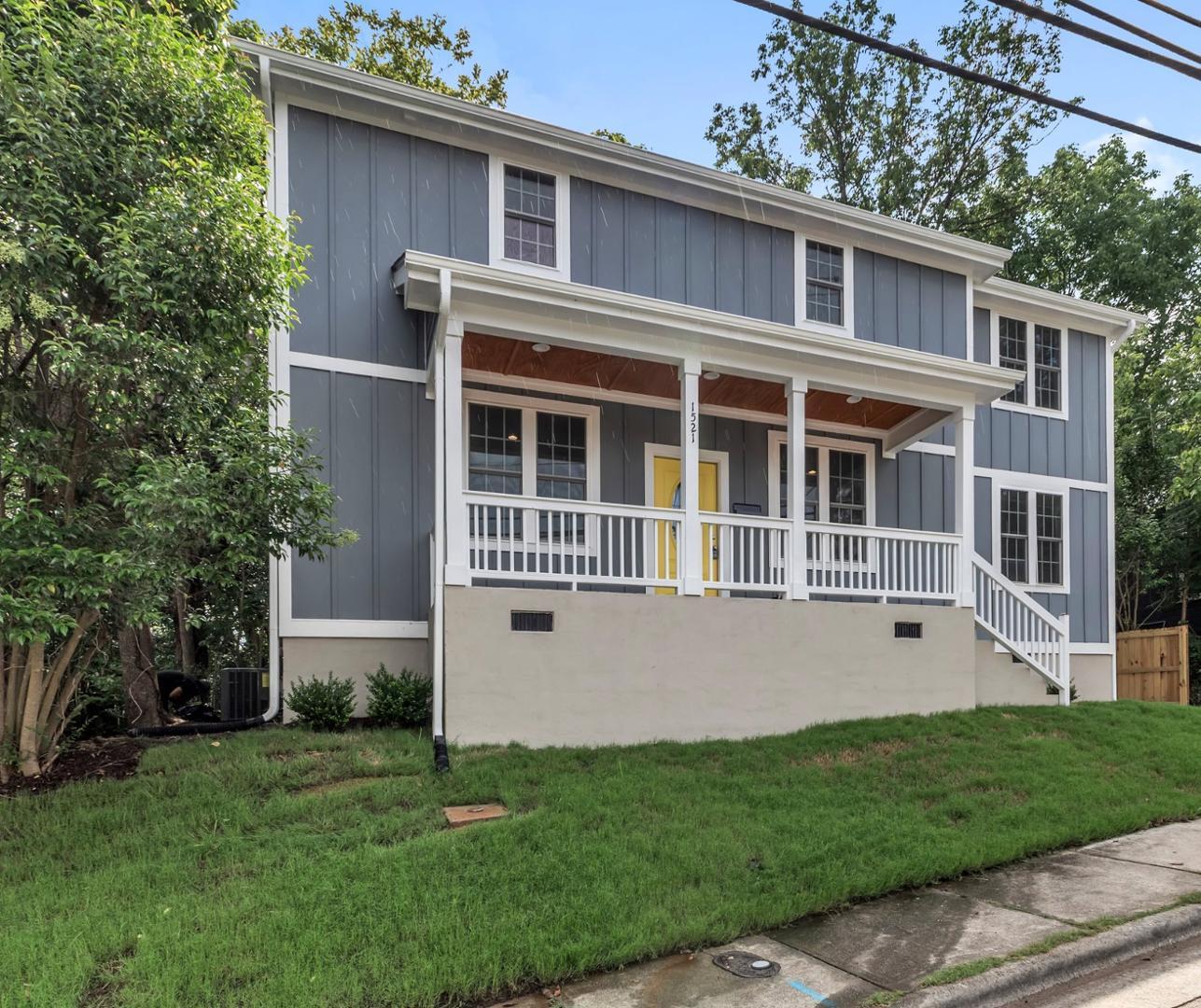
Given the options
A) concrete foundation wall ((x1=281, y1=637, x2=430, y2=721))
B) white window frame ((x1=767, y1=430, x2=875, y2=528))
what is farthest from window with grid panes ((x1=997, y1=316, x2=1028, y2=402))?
concrete foundation wall ((x1=281, y1=637, x2=430, y2=721))

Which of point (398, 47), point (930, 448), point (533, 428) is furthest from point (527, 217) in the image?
point (398, 47)

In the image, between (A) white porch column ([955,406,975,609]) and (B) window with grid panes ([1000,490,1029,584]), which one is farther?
(B) window with grid panes ([1000,490,1029,584])

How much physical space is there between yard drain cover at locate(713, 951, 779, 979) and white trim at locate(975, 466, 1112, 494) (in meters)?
9.75

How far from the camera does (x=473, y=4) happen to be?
5801mm

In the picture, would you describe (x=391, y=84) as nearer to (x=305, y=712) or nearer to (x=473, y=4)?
(x=473, y=4)

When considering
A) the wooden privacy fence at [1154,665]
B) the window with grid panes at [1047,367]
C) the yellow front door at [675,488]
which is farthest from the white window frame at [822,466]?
the wooden privacy fence at [1154,665]

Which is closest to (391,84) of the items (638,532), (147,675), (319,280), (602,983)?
(319,280)

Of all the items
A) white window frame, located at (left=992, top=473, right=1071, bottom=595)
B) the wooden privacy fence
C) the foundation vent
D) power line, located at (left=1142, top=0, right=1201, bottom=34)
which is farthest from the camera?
the wooden privacy fence

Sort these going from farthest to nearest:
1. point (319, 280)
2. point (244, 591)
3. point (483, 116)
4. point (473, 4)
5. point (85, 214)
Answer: point (244, 591) → point (483, 116) → point (319, 280) → point (473, 4) → point (85, 214)

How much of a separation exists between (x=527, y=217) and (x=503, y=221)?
1.02 ft

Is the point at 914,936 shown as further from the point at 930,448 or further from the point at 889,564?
the point at 930,448

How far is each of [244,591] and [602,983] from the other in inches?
368

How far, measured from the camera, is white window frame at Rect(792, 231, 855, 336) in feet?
35.1

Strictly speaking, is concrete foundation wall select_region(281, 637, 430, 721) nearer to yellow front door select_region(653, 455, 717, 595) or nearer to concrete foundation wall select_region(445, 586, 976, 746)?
concrete foundation wall select_region(445, 586, 976, 746)
